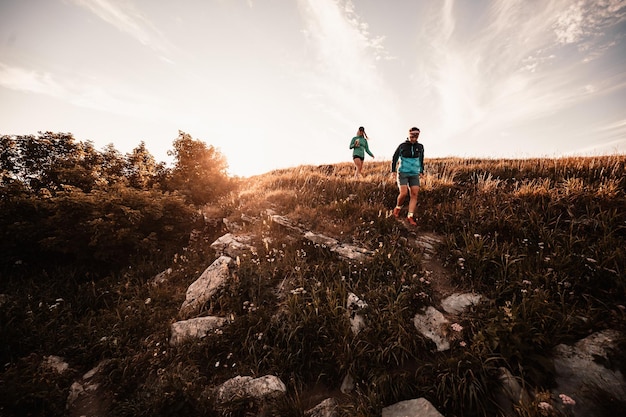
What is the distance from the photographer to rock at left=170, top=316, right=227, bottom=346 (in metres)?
5.02

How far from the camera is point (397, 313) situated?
430 cm

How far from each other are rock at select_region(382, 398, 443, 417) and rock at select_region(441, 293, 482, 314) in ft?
5.75

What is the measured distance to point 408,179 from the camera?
7.15 metres

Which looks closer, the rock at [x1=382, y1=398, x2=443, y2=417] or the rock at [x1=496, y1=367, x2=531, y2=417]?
the rock at [x1=496, y1=367, x2=531, y2=417]

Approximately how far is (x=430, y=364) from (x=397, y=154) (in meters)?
5.77

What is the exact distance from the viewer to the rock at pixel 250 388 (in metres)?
3.77

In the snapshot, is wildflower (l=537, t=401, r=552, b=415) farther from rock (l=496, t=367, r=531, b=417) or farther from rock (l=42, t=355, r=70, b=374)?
rock (l=42, t=355, r=70, b=374)

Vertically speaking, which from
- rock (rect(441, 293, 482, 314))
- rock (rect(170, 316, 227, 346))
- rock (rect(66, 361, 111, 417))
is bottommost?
rock (rect(66, 361, 111, 417))

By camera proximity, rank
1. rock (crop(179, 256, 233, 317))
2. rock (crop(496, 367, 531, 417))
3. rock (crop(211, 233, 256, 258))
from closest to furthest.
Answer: rock (crop(496, 367, 531, 417)) < rock (crop(179, 256, 233, 317)) < rock (crop(211, 233, 256, 258))

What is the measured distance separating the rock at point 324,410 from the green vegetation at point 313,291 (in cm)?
22

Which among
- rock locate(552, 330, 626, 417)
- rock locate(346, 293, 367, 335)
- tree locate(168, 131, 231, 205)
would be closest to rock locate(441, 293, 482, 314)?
Result: rock locate(552, 330, 626, 417)

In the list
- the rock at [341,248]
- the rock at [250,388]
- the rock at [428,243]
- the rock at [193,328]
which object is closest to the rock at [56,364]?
the rock at [193,328]

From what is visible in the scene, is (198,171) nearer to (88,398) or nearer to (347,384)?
(88,398)

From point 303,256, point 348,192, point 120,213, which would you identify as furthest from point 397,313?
point 120,213
